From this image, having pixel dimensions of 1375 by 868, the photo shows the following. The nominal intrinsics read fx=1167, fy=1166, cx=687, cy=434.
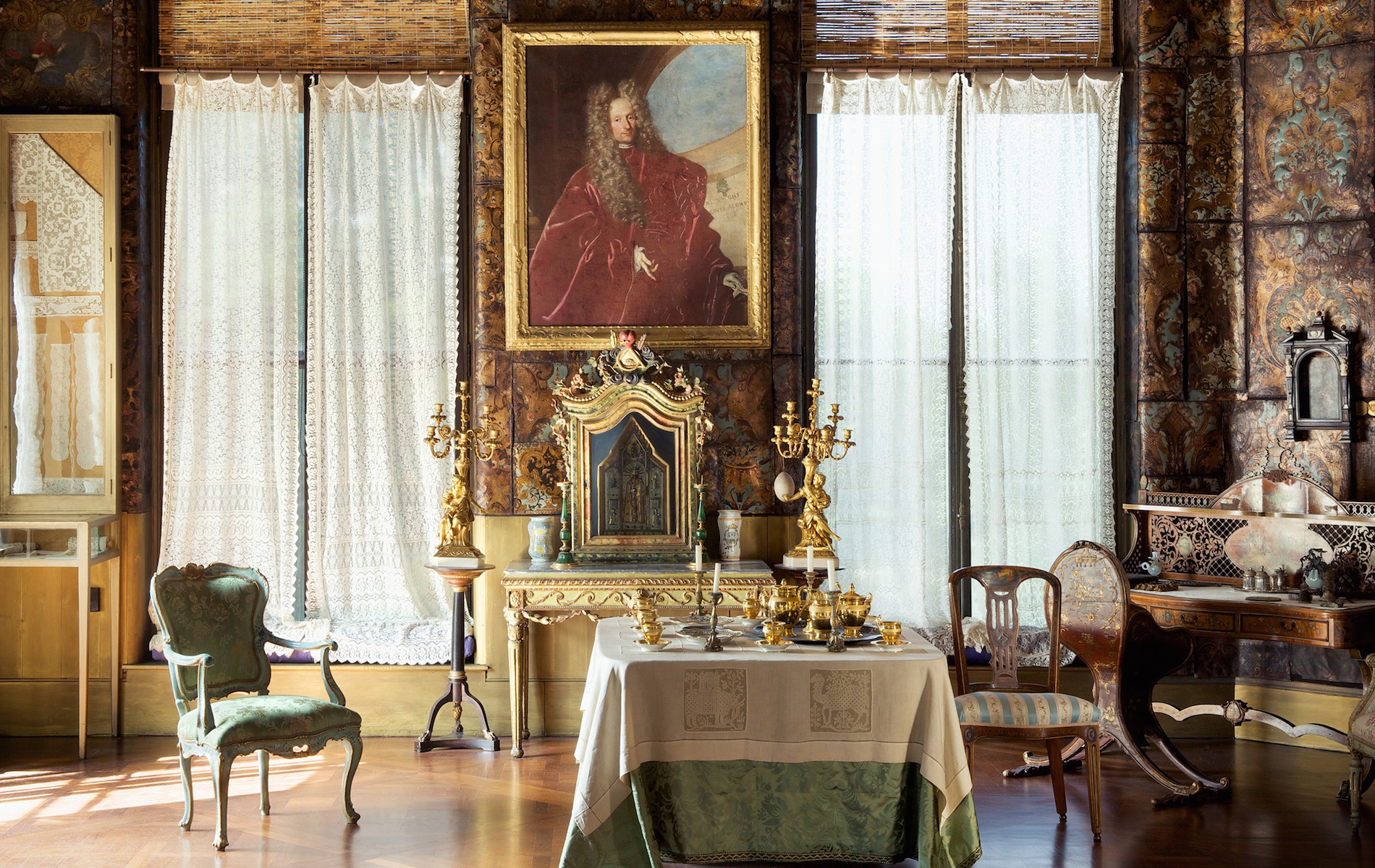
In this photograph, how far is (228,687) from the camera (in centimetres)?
488

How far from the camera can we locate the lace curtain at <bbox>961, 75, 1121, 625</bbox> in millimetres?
6496

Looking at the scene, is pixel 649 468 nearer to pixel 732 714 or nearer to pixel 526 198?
pixel 526 198

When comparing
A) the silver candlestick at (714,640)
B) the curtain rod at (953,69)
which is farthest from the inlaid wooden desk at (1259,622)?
the curtain rod at (953,69)

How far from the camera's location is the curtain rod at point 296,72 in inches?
253

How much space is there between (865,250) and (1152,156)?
1.65 m

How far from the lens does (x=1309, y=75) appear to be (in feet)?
20.3

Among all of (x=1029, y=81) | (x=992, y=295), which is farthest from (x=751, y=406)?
(x=1029, y=81)

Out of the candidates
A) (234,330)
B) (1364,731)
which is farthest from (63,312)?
(1364,731)

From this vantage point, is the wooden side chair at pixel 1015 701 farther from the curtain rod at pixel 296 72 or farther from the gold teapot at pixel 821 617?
the curtain rod at pixel 296 72

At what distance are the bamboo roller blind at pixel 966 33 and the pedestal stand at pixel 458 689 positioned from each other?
3460 mm

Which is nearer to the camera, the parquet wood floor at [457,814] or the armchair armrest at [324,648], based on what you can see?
the parquet wood floor at [457,814]

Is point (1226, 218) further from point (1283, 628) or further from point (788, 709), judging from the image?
point (788, 709)

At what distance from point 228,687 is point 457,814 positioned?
1.09m

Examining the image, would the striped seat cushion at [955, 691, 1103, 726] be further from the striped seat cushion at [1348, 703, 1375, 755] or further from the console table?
the console table
